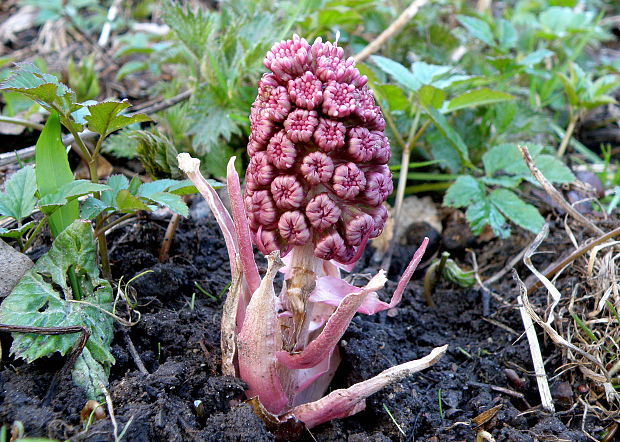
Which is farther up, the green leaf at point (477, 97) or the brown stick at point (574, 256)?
the green leaf at point (477, 97)

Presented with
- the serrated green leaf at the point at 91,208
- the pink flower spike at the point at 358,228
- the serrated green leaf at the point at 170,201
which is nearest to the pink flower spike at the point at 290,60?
the pink flower spike at the point at 358,228

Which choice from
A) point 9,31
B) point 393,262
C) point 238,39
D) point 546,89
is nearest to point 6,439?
point 393,262

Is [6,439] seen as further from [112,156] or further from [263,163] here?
[112,156]

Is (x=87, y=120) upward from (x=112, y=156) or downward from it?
upward

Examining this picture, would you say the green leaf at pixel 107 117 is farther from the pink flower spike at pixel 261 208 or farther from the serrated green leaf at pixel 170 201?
the pink flower spike at pixel 261 208

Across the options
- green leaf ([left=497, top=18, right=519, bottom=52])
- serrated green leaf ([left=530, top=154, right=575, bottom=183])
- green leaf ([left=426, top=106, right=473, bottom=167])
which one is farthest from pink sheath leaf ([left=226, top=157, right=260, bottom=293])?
green leaf ([left=497, top=18, right=519, bottom=52])
